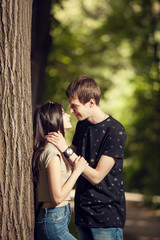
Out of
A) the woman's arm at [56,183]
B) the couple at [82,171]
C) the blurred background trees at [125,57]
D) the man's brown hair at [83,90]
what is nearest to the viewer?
the woman's arm at [56,183]

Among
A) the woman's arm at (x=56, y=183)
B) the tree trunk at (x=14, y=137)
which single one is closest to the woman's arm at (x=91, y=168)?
the woman's arm at (x=56, y=183)

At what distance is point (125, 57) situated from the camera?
1364 centimetres

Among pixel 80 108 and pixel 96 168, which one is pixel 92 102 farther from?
pixel 96 168

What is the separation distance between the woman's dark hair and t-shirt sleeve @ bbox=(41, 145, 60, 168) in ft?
0.32

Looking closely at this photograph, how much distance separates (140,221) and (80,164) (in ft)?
24.5

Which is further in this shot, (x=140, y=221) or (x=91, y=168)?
(x=140, y=221)

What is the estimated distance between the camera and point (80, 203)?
2.96 meters

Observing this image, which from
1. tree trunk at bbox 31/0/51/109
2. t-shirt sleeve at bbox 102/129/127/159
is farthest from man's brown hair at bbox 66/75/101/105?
tree trunk at bbox 31/0/51/109

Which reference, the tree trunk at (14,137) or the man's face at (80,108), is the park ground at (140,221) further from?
the man's face at (80,108)

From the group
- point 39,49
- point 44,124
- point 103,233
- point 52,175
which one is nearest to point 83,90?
point 44,124

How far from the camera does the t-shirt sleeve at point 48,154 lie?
109 inches

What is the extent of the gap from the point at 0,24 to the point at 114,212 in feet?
5.91

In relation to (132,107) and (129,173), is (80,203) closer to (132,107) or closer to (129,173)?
(132,107)

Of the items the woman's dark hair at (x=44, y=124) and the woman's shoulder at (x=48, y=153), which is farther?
the woman's dark hair at (x=44, y=124)
